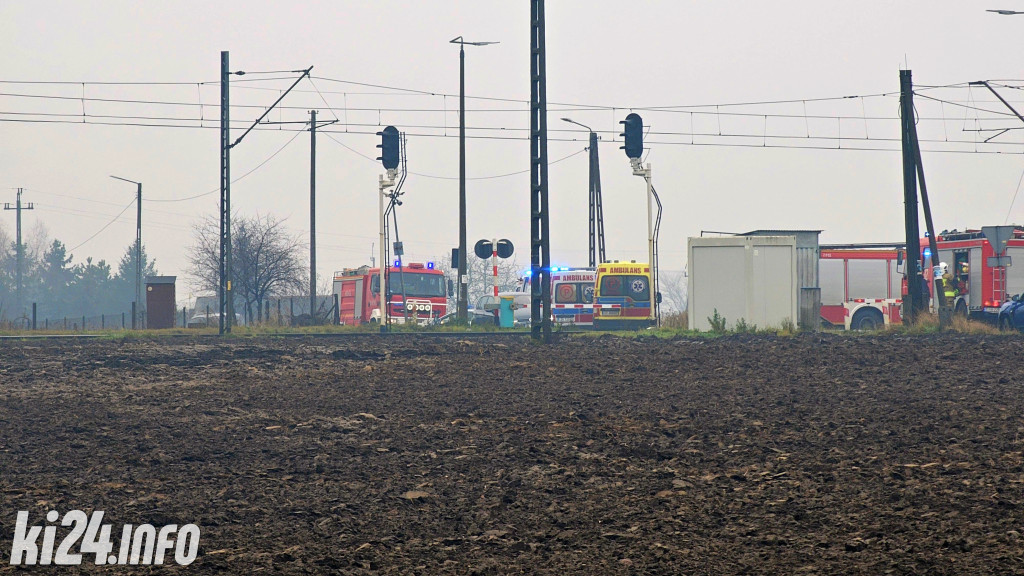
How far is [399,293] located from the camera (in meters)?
45.2

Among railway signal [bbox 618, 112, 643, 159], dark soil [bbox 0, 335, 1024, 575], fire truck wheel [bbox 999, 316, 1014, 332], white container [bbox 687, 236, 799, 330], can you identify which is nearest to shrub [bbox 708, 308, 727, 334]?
white container [bbox 687, 236, 799, 330]

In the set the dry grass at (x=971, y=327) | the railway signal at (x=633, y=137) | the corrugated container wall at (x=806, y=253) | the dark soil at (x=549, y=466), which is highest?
the railway signal at (x=633, y=137)

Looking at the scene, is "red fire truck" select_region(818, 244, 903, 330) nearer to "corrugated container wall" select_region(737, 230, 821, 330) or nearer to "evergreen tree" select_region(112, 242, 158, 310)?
"corrugated container wall" select_region(737, 230, 821, 330)

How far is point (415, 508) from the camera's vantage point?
8031 millimetres

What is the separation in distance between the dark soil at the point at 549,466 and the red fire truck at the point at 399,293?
2683 centimetres

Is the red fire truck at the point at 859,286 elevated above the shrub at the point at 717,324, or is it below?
above

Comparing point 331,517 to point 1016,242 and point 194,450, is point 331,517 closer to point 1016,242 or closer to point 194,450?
point 194,450

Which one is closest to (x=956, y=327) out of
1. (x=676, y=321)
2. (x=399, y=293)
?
(x=676, y=321)

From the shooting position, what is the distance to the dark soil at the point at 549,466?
21.7 ft

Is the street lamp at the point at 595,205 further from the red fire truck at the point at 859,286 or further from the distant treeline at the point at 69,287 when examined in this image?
the distant treeline at the point at 69,287

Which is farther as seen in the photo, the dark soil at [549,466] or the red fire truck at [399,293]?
the red fire truck at [399,293]

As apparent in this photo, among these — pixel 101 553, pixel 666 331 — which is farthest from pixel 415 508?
pixel 666 331

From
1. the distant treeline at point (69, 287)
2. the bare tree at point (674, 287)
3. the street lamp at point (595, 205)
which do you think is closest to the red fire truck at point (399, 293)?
the street lamp at point (595, 205)

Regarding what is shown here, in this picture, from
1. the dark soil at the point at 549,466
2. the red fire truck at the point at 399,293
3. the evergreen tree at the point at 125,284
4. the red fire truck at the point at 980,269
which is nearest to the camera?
the dark soil at the point at 549,466
